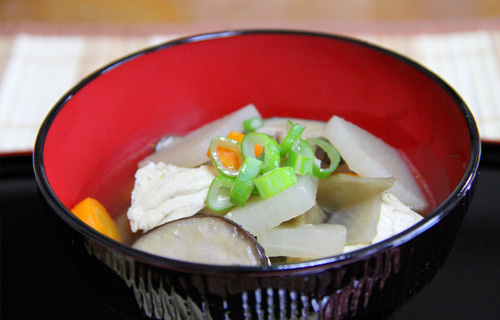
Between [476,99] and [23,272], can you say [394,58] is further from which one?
[23,272]

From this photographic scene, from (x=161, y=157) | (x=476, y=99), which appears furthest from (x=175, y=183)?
(x=476, y=99)

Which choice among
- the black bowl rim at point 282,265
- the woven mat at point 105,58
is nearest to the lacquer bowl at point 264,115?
the black bowl rim at point 282,265

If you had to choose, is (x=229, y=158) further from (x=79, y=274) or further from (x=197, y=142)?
(x=79, y=274)

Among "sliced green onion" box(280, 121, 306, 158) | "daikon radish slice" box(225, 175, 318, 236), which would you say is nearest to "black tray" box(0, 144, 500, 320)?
"daikon radish slice" box(225, 175, 318, 236)

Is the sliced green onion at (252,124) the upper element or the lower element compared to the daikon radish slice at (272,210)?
upper

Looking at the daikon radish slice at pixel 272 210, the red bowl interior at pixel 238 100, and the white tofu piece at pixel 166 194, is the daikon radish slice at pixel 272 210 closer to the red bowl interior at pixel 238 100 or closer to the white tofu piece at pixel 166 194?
the white tofu piece at pixel 166 194

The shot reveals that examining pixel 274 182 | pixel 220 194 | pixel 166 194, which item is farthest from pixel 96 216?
pixel 274 182
